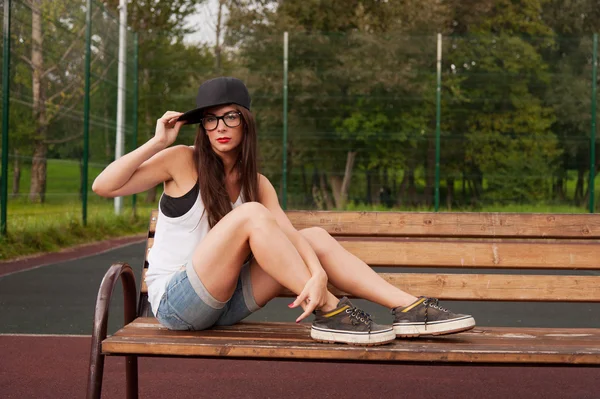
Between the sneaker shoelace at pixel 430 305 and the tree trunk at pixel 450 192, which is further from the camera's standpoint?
the tree trunk at pixel 450 192

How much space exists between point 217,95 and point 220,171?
29 cm

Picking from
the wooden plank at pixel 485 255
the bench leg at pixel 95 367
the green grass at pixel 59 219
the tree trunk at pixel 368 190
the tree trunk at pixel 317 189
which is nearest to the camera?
the bench leg at pixel 95 367

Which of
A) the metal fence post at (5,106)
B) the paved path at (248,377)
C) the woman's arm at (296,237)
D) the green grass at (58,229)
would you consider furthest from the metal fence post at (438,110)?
the woman's arm at (296,237)

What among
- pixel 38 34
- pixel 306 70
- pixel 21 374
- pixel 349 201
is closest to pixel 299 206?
pixel 349 201

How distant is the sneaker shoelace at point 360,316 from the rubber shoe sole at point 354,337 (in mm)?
51

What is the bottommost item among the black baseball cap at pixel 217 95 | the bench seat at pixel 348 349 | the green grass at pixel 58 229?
the green grass at pixel 58 229

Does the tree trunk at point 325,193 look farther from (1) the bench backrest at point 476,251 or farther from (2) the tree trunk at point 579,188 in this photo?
(1) the bench backrest at point 476,251

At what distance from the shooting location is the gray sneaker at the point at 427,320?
9.82 feet

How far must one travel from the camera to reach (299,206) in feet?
57.9

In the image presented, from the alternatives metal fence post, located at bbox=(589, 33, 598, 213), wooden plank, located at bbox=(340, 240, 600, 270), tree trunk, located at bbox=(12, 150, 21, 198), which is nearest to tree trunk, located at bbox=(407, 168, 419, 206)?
metal fence post, located at bbox=(589, 33, 598, 213)

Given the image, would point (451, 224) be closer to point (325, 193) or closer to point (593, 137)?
point (325, 193)

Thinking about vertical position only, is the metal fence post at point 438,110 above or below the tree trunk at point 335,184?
above

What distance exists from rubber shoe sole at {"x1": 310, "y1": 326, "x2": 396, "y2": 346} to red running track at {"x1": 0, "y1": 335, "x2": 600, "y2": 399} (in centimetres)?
125

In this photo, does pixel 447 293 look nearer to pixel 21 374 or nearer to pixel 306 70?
pixel 21 374
